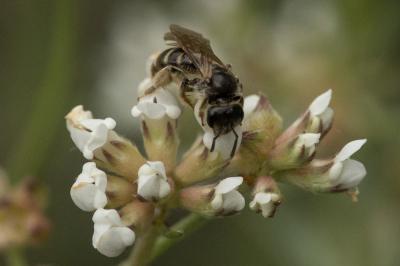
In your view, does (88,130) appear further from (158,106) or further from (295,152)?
(295,152)

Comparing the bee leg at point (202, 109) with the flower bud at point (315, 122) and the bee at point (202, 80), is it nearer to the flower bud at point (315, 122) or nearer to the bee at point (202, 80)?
the bee at point (202, 80)

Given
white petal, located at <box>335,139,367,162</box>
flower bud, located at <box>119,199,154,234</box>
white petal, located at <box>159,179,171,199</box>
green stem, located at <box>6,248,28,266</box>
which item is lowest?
flower bud, located at <box>119,199,154,234</box>

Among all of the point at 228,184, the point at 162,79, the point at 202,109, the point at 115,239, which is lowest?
the point at 115,239

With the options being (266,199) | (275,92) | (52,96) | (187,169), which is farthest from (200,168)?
(275,92)

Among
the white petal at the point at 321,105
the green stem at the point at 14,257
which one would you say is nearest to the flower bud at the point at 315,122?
the white petal at the point at 321,105

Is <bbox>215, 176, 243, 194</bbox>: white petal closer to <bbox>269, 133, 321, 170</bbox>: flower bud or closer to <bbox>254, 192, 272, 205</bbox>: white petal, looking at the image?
<bbox>254, 192, 272, 205</bbox>: white petal

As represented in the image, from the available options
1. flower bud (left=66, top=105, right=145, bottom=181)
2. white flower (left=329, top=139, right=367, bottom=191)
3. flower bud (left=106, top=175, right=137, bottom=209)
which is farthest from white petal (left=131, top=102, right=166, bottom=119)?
white flower (left=329, top=139, right=367, bottom=191)
